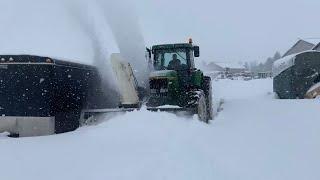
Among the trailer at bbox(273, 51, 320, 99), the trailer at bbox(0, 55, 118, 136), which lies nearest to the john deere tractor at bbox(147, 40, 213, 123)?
the trailer at bbox(0, 55, 118, 136)

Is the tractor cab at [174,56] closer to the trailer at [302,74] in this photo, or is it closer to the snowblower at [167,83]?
the snowblower at [167,83]

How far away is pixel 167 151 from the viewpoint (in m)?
8.47

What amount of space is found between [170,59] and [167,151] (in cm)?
570

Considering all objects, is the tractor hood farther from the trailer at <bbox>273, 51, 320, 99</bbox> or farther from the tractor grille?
the trailer at <bbox>273, 51, 320, 99</bbox>

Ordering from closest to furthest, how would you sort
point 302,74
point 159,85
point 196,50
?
point 159,85 < point 196,50 < point 302,74

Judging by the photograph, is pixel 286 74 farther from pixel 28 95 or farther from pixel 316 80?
pixel 28 95

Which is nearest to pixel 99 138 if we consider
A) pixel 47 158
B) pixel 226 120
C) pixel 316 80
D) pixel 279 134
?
pixel 47 158

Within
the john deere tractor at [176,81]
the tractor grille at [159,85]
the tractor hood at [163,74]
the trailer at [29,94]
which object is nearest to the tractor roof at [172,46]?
the john deere tractor at [176,81]

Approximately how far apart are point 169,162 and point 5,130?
231 inches

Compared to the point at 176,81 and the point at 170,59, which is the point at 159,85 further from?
the point at 170,59

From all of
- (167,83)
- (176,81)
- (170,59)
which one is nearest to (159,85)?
(167,83)

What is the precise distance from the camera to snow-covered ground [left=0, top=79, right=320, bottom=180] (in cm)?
728

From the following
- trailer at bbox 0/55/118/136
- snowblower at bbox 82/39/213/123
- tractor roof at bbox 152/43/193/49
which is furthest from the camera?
tractor roof at bbox 152/43/193/49

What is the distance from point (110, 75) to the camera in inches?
584
